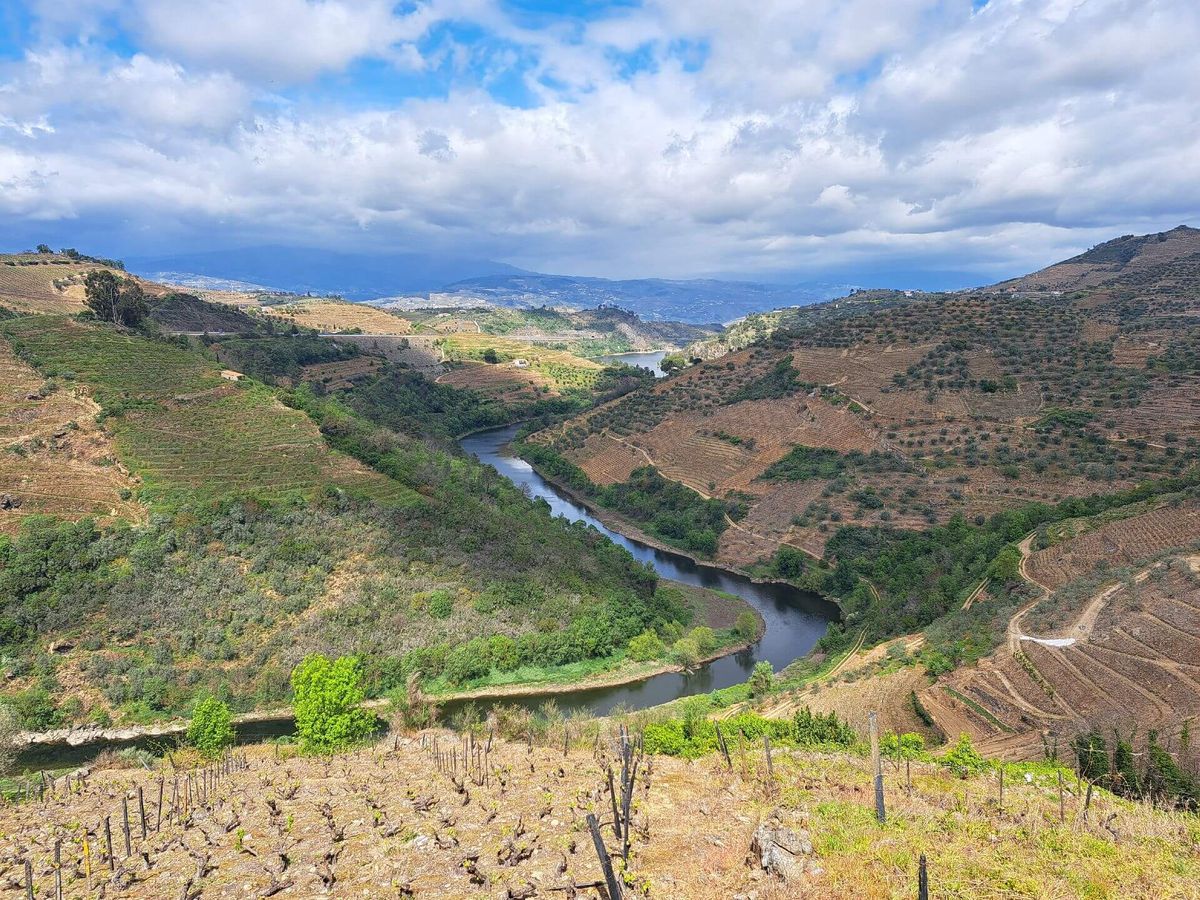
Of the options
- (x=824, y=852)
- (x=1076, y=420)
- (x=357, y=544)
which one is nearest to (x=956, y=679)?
(x=824, y=852)

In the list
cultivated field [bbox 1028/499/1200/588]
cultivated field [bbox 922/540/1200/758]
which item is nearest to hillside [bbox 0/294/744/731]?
cultivated field [bbox 922/540/1200/758]

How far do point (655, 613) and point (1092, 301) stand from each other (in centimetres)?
8848

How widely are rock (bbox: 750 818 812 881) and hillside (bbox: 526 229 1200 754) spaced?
19629mm

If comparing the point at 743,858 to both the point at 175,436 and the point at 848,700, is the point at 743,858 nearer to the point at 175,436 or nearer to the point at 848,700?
the point at 848,700

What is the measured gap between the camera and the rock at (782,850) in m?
10.1

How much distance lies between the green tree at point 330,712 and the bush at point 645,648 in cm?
2114

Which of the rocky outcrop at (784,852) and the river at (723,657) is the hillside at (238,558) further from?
the rocky outcrop at (784,852)

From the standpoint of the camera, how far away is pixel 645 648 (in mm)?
45188

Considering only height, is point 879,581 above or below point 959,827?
below

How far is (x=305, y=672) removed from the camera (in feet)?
95.6

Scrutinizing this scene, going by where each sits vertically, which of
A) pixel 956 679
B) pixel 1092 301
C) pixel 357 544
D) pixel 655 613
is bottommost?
pixel 655 613

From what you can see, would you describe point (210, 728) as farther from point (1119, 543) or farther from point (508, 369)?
point (508, 369)

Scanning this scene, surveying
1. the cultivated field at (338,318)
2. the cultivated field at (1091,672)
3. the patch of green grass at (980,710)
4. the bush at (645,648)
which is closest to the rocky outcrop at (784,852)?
the cultivated field at (1091,672)

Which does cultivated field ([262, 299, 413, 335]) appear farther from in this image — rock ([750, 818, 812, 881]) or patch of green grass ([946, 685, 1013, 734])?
rock ([750, 818, 812, 881])
